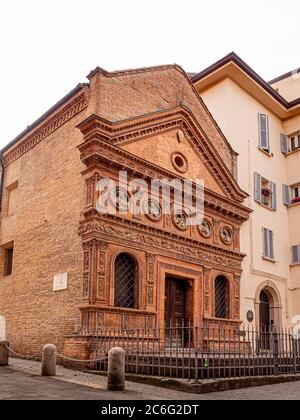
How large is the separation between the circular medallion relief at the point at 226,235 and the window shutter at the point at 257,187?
8.57 ft

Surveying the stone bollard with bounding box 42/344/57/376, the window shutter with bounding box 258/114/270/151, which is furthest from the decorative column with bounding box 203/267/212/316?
the window shutter with bounding box 258/114/270/151

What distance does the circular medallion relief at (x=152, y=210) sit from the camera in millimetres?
15633

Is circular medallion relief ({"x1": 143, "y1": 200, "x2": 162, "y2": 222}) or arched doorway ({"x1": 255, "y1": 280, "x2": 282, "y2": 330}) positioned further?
arched doorway ({"x1": 255, "y1": 280, "x2": 282, "y2": 330})

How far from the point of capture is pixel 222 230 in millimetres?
18750

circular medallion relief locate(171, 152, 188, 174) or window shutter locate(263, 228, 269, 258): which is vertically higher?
circular medallion relief locate(171, 152, 188, 174)

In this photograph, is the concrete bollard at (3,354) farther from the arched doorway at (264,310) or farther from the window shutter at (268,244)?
the window shutter at (268,244)

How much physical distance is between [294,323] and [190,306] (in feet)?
21.9

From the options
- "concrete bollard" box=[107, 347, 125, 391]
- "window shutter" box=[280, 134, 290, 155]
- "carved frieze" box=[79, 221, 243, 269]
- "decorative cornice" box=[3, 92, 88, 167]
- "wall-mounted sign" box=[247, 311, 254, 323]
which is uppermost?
"window shutter" box=[280, 134, 290, 155]

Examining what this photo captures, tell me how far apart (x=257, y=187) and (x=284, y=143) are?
3955 millimetres

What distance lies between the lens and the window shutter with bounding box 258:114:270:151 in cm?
2222

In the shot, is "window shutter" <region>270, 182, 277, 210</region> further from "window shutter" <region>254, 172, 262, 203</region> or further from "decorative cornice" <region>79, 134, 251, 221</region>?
"decorative cornice" <region>79, 134, 251, 221</region>

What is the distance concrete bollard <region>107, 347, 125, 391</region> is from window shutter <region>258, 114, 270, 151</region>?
14.9 m
